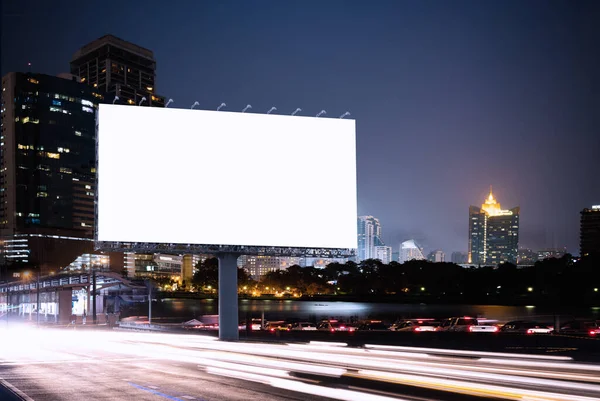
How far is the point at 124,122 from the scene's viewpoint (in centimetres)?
3183

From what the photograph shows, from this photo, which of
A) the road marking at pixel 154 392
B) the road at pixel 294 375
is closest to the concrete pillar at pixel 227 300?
the road at pixel 294 375

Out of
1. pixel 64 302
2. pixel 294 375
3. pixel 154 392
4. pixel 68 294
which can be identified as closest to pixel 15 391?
pixel 154 392

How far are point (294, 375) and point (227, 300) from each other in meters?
13.9

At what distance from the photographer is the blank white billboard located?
104 feet

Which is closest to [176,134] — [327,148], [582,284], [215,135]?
[215,135]

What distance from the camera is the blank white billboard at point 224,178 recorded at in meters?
31.6

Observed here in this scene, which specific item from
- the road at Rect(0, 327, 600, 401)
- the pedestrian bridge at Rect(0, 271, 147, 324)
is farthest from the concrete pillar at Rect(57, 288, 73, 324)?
the road at Rect(0, 327, 600, 401)

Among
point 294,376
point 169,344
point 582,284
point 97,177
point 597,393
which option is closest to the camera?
point 597,393

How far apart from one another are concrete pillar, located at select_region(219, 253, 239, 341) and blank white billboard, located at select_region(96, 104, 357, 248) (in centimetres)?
159

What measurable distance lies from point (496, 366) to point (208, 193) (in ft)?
54.4

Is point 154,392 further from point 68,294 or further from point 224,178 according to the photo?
point 68,294

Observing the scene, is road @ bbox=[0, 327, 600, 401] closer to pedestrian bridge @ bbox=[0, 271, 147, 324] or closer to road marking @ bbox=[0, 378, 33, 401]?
road marking @ bbox=[0, 378, 33, 401]

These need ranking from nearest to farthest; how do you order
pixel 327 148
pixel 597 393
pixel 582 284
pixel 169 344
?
pixel 597 393 < pixel 327 148 < pixel 169 344 < pixel 582 284

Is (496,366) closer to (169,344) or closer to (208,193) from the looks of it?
(208,193)
